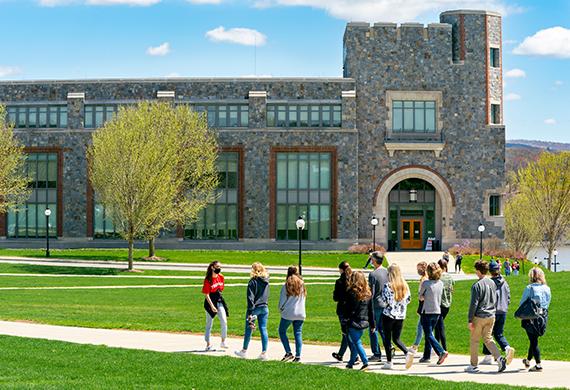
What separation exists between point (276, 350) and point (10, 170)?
151 ft

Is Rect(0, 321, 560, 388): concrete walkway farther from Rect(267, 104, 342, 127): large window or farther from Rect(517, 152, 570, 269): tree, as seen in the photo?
Rect(517, 152, 570, 269): tree

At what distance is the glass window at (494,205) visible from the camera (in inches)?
2596

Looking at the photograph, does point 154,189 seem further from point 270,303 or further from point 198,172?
point 270,303

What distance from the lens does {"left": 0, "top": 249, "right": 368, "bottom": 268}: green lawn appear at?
55969 mm

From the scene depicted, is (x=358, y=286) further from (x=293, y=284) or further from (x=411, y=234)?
(x=411, y=234)

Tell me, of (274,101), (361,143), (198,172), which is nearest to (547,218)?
(361,143)

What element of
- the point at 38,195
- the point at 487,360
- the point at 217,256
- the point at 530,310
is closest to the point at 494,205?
the point at 217,256

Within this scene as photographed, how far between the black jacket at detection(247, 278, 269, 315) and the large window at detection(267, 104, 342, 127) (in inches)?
1897

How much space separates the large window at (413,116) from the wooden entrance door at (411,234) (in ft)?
22.7

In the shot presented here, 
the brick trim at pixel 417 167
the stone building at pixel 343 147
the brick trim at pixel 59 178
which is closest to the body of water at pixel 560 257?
the brick trim at pixel 417 167

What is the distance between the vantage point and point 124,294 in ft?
115

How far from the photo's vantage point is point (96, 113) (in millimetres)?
66062

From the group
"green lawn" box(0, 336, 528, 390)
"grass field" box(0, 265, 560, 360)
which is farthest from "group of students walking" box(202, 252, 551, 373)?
"grass field" box(0, 265, 560, 360)

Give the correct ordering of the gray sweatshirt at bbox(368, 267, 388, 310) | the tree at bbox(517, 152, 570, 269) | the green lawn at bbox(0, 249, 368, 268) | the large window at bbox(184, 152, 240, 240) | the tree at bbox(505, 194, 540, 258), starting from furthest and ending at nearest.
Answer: the tree at bbox(505, 194, 540, 258)
the tree at bbox(517, 152, 570, 269)
the large window at bbox(184, 152, 240, 240)
the green lawn at bbox(0, 249, 368, 268)
the gray sweatshirt at bbox(368, 267, 388, 310)
